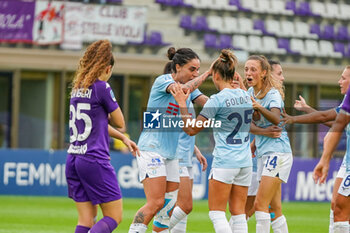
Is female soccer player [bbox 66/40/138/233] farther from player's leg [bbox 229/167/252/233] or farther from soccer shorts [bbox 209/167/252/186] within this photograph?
player's leg [bbox 229/167/252/233]

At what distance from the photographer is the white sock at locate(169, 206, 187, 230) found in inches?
401

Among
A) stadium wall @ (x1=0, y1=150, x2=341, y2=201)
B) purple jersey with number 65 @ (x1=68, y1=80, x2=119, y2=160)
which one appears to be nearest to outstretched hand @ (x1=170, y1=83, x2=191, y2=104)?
purple jersey with number 65 @ (x1=68, y1=80, x2=119, y2=160)

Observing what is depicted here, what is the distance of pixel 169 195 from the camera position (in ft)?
32.0

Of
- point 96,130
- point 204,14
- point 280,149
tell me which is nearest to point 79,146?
point 96,130

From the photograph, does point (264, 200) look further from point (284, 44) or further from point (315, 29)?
point (315, 29)

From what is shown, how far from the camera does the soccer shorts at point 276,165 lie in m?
9.65

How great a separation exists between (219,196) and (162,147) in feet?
3.63

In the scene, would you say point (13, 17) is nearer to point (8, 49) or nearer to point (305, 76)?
point (8, 49)

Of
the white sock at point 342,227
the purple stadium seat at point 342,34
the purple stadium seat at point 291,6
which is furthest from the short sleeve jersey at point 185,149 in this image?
the purple stadium seat at point 342,34

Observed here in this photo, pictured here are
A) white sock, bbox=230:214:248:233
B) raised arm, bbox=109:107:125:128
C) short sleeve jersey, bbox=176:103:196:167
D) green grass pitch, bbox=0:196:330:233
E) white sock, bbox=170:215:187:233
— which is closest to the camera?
raised arm, bbox=109:107:125:128

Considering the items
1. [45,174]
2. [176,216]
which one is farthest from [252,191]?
[45,174]

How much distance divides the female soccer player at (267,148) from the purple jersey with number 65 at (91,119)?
2238 mm

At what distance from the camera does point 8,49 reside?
2648 centimetres

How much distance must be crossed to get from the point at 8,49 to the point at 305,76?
11754 mm
